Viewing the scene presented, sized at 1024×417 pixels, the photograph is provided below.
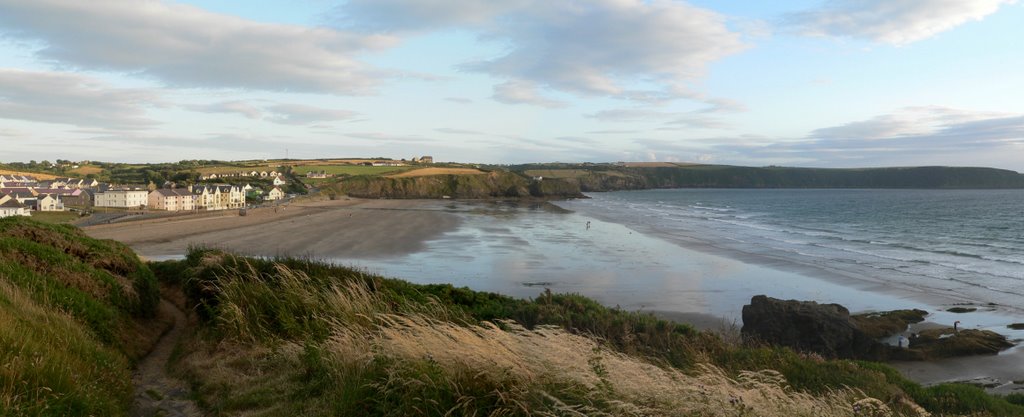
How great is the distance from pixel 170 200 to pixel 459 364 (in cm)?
8705

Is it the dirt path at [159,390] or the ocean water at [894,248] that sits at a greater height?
the dirt path at [159,390]

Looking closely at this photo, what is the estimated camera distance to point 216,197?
85.1 meters

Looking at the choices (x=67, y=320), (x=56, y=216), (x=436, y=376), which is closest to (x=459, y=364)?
(x=436, y=376)

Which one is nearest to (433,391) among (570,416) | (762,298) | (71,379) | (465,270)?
(570,416)

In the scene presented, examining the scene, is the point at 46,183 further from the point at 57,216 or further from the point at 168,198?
the point at 57,216

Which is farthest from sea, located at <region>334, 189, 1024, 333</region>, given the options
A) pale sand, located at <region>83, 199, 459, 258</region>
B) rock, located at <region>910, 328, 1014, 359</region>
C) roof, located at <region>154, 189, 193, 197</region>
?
roof, located at <region>154, 189, 193, 197</region>

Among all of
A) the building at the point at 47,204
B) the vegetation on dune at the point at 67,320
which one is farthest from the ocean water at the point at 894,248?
the building at the point at 47,204

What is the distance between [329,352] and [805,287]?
24.6m

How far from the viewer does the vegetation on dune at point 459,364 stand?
15.7 ft

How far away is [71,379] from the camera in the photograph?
526 cm

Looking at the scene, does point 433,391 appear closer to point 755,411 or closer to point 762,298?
point 755,411

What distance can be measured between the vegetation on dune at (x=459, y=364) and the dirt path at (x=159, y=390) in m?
0.22

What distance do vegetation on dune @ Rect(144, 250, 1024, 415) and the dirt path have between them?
222 mm

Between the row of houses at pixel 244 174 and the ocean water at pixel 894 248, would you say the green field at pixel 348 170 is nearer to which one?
the row of houses at pixel 244 174
